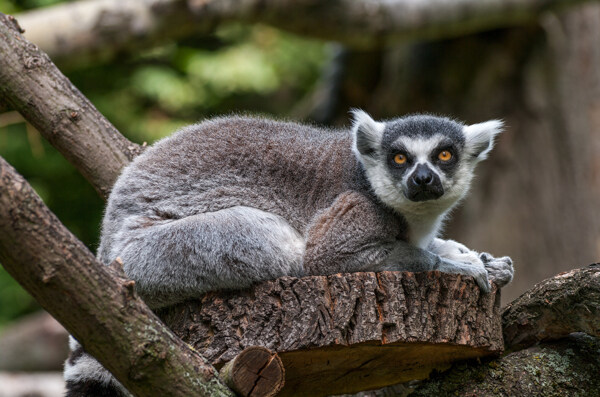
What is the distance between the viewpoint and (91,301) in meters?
3.31

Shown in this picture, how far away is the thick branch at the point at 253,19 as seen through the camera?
8.52 metres

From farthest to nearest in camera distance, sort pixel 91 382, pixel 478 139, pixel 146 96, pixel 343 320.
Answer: pixel 146 96 → pixel 478 139 → pixel 91 382 → pixel 343 320

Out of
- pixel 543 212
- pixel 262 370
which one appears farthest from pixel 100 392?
pixel 543 212

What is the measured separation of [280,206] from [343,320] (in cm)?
129

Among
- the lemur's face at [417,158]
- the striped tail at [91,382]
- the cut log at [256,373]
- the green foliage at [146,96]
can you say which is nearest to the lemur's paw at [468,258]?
the lemur's face at [417,158]

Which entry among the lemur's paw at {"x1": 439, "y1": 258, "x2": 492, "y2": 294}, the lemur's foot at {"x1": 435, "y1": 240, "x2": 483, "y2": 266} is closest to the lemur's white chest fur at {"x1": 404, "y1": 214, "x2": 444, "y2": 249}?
the lemur's foot at {"x1": 435, "y1": 240, "x2": 483, "y2": 266}

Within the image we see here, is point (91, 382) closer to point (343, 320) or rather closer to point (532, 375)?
point (343, 320)

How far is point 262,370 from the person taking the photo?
12.7 feet

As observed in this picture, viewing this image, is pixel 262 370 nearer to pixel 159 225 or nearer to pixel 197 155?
pixel 159 225

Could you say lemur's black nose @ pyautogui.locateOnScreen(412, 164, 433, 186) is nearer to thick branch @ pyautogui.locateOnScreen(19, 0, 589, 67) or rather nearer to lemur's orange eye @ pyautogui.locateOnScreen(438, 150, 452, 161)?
lemur's orange eye @ pyautogui.locateOnScreen(438, 150, 452, 161)

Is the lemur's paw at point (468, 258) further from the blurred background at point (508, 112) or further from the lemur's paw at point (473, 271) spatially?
the blurred background at point (508, 112)

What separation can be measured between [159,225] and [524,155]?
808cm

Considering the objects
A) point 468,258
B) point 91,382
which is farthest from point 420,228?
point 91,382

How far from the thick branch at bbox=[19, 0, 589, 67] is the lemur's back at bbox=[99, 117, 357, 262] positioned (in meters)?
3.49
